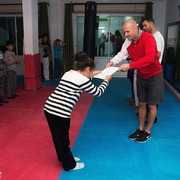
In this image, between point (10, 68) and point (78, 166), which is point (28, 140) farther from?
point (10, 68)

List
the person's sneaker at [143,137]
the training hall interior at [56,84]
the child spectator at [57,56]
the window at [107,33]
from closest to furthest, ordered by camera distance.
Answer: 1. the training hall interior at [56,84]
2. the person's sneaker at [143,137]
3. the child spectator at [57,56]
4. the window at [107,33]

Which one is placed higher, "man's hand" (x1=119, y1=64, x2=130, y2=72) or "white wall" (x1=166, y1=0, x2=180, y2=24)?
"white wall" (x1=166, y1=0, x2=180, y2=24)

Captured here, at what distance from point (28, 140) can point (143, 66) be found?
175 cm

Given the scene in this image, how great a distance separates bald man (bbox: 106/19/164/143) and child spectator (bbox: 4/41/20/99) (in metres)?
2.70

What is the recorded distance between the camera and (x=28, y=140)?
3.05 meters

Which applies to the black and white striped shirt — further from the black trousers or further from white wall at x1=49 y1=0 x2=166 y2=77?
white wall at x1=49 y1=0 x2=166 y2=77

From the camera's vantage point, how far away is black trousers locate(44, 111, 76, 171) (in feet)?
7.03

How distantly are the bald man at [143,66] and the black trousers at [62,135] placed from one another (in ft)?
2.88

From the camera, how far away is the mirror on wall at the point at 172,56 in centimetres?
633

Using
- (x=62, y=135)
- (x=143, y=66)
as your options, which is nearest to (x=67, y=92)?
(x=62, y=135)

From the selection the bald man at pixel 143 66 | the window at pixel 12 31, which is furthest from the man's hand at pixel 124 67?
the window at pixel 12 31

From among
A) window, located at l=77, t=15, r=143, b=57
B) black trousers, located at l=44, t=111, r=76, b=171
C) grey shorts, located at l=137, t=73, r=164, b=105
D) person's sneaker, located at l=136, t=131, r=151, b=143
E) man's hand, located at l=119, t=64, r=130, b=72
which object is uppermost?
window, located at l=77, t=15, r=143, b=57

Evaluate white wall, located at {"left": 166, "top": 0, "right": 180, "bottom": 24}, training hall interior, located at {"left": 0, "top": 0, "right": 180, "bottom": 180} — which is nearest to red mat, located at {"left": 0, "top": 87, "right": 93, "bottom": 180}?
training hall interior, located at {"left": 0, "top": 0, "right": 180, "bottom": 180}

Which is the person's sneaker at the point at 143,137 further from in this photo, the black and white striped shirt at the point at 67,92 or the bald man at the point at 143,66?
the black and white striped shirt at the point at 67,92
